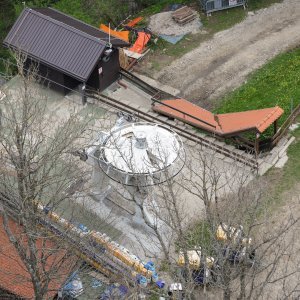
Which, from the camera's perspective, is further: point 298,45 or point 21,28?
point 298,45

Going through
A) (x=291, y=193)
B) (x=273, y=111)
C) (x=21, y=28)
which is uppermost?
(x=21, y=28)

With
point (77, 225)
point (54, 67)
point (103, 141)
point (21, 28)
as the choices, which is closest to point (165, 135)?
point (103, 141)

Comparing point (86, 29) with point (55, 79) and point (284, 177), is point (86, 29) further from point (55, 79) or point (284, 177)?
point (284, 177)

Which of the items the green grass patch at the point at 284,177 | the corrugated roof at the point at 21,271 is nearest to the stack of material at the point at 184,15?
the green grass patch at the point at 284,177

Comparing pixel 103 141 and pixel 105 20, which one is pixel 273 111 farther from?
pixel 105 20

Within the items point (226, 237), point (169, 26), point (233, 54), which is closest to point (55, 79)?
point (169, 26)

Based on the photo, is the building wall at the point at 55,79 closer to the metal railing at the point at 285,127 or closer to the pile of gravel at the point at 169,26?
the pile of gravel at the point at 169,26
